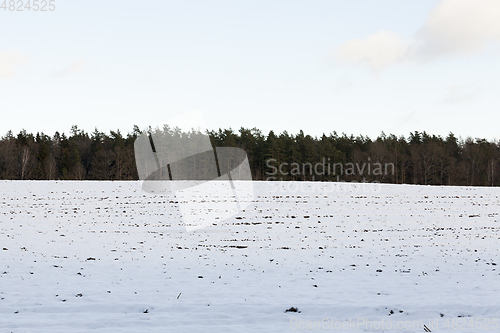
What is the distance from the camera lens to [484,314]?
7113 millimetres

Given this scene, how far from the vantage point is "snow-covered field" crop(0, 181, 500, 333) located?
6.86m

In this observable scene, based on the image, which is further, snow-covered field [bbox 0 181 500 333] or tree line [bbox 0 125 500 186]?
tree line [bbox 0 125 500 186]

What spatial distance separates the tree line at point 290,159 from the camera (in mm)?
61375

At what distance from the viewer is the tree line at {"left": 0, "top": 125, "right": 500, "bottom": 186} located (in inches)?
2416

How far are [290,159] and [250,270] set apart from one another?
185 ft

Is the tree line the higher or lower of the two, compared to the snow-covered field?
higher

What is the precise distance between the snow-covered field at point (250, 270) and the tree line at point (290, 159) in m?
37.3

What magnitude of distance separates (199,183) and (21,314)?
109 ft

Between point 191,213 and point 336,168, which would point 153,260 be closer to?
point 191,213

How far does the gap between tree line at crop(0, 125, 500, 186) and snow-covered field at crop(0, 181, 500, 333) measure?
37273mm

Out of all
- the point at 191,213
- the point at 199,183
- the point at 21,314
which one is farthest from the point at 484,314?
the point at 199,183

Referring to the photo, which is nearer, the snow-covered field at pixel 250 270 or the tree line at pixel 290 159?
the snow-covered field at pixel 250 270

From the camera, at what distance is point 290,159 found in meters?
66.9

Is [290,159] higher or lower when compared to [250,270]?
higher
